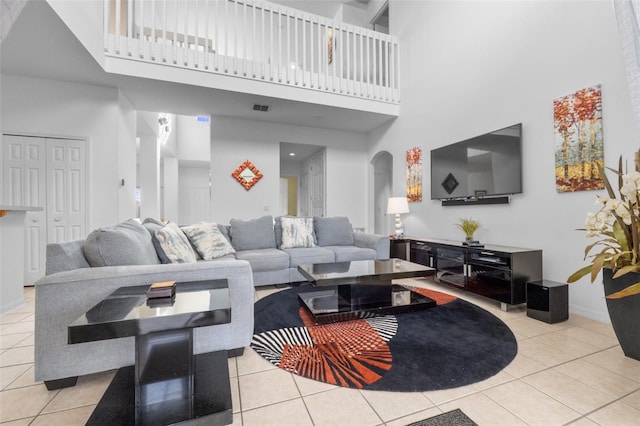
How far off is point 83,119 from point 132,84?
846mm

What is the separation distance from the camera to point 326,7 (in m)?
6.36

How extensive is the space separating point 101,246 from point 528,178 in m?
3.84

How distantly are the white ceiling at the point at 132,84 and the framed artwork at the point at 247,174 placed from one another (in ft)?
3.03

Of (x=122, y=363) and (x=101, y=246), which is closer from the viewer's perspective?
(x=122, y=363)

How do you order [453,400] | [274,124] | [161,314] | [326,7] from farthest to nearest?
1. [326,7]
2. [274,124]
3. [453,400]
4. [161,314]

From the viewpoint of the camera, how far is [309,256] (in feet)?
11.8

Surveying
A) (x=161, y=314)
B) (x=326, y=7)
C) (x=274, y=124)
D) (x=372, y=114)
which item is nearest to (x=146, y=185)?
(x=274, y=124)

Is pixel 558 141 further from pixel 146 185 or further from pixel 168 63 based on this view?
pixel 146 185

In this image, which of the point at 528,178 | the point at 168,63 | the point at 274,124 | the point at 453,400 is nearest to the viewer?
the point at 453,400

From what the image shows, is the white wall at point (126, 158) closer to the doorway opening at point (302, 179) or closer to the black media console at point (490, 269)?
the doorway opening at point (302, 179)

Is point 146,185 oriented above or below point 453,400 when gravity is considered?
above

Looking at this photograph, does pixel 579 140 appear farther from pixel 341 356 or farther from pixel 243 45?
pixel 243 45

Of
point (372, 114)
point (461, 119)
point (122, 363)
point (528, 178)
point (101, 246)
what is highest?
point (372, 114)

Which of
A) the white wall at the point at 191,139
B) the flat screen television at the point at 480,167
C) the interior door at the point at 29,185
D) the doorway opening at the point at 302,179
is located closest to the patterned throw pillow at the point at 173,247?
the interior door at the point at 29,185
